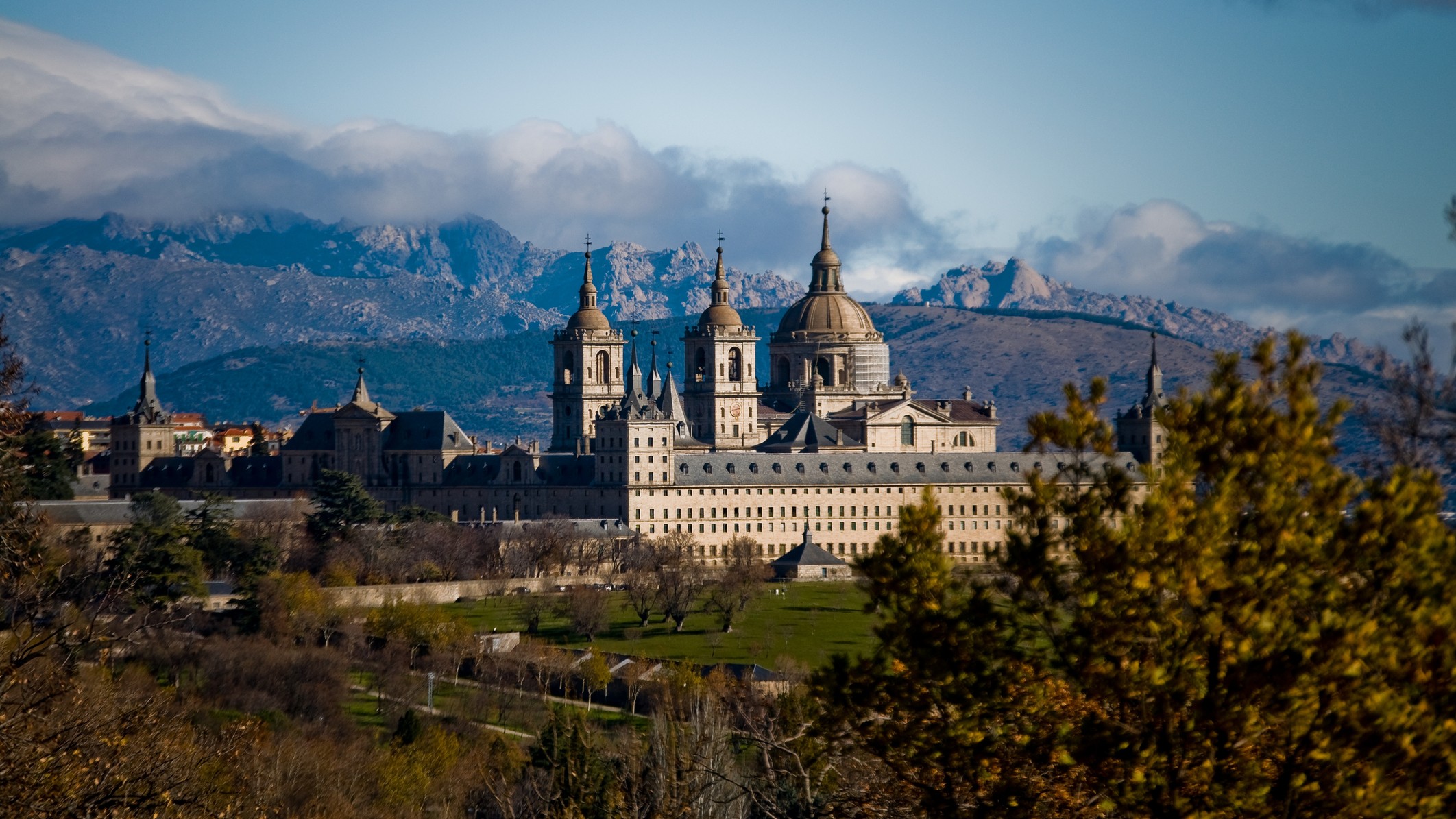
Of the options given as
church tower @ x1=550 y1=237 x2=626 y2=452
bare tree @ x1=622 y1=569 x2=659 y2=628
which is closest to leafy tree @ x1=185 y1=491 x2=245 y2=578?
bare tree @ x1=622 y1=569 x2=659 y2=628

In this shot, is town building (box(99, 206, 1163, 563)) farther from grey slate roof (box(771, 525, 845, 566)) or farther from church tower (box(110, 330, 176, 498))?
grey slate roof (box(771, 525, 845, 566))

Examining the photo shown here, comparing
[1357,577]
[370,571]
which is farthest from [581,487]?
[1357,577]

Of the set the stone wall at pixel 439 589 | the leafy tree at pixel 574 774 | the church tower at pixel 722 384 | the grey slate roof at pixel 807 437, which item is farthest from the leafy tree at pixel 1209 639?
the church tower at pixel 722 384

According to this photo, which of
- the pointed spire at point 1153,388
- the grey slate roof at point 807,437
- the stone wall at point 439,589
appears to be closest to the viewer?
the stone wall at point 439,589

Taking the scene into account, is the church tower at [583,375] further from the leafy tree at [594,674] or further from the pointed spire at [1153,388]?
the leafy tree at [594,674]

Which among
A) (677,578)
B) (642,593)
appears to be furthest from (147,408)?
(642,593)
